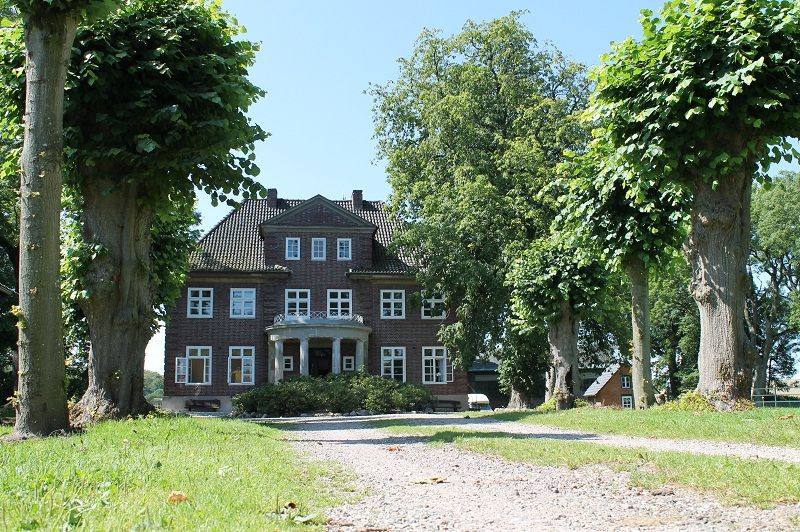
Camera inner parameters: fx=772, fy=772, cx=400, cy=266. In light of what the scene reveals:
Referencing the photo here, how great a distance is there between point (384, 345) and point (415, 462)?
3391 cm

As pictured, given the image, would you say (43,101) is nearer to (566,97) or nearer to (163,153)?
(163,153)

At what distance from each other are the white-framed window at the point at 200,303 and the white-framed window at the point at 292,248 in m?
4.59

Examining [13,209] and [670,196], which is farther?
[13,209]

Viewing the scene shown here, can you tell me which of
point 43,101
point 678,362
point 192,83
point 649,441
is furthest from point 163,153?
point 678,362

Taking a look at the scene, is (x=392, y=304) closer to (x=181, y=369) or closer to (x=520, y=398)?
(x=520, y=398)

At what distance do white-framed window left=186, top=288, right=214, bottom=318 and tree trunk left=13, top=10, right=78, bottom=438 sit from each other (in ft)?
103

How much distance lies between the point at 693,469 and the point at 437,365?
36.6 m

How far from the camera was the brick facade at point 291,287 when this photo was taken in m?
41.5

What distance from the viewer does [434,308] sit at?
1657 inches

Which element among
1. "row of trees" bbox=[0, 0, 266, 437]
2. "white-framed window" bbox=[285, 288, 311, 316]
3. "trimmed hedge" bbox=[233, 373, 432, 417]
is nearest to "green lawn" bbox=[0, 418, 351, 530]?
"row of trees" bbox=[0, 0, 266, 437]

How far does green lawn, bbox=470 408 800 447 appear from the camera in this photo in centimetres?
1021

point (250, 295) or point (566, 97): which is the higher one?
point (566, 97)

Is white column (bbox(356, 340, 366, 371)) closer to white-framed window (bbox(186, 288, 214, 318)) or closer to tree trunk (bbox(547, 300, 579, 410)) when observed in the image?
white-framed window (bbox(186, 288, 214, 318))

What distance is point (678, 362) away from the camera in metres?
63.4
